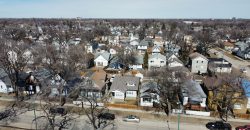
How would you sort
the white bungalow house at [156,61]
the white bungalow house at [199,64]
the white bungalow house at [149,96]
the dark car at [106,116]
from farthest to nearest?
the white bungalow house at [156,61] → the white bungalow house at [199,64] → the white bungalow house at [149,96] → the dark car at [106,116]

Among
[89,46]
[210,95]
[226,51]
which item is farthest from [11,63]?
[226,51]

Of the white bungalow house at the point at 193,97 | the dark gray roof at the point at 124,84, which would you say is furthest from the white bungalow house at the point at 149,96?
the white bungalow house at the point at 193,97

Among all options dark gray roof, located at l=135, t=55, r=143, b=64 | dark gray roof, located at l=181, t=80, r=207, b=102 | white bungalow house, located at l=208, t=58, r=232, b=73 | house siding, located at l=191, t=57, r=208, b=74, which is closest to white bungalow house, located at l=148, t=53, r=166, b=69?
dark gray roof, located at l=135, t=55, r=143, b=64

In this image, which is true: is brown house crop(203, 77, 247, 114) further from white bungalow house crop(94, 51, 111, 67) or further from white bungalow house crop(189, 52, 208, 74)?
white bungalow house crop(94, 51, 111, 67)

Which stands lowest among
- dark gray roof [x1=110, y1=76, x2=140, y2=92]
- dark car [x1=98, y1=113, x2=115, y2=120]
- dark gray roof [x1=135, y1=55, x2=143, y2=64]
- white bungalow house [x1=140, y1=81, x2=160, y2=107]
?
dark car [x1=98, y1=113, x2=115, y2=120]

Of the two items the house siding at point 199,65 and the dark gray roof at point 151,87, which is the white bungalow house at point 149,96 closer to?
the dark gray roof at point 151,87

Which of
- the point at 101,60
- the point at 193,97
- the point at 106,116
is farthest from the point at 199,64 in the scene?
the point at 106,116
